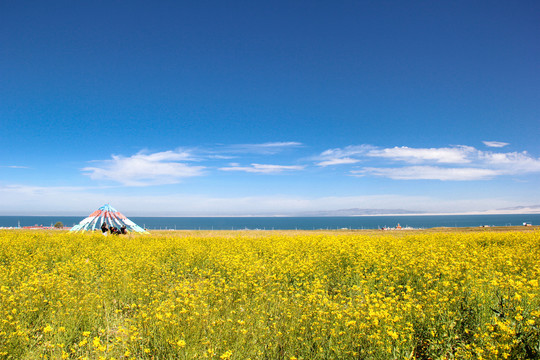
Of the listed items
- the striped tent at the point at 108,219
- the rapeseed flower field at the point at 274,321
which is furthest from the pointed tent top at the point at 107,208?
the rapeseed flower field at the point at 274,321

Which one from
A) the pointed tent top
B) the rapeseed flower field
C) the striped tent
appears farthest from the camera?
the pointed tent top

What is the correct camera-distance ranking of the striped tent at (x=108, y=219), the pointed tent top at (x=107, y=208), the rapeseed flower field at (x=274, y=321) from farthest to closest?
the pointed tent top at (x=107, y=208)
the striped tent at (x=108, y=219)
the rapeseed flower field at (x=274, y=321)

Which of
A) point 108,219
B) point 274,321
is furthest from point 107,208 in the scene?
point 274,321

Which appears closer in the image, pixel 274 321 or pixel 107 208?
pixel 274 321

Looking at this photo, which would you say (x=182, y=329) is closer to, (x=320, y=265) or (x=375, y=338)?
(x=375, y=338)

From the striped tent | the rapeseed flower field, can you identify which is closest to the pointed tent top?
the striped tent

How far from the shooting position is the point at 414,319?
565 cm

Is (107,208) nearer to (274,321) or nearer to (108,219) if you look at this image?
(108,219)

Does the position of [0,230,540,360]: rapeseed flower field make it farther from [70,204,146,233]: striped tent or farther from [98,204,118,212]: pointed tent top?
[98,204,118,212]: pointed tent top

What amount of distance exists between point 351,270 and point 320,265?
1.04 meters

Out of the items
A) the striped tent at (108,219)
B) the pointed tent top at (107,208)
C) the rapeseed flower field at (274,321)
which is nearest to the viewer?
the rapeseed flower field at (274,321)

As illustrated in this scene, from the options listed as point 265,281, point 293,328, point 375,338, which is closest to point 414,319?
point 375,338

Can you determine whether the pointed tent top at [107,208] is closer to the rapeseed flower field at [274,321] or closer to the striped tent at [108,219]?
the striped tent at [108,219]

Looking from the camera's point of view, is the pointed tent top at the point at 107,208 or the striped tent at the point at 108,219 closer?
the striped tent at the point at 108,219
